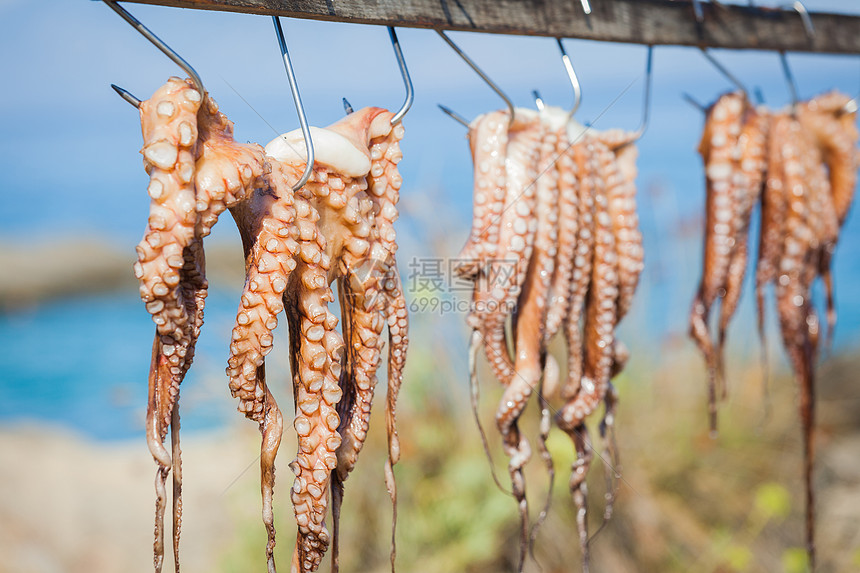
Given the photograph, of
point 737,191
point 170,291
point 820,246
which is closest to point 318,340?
point 170,291

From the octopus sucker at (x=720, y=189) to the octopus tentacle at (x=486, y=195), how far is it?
0.77 meters

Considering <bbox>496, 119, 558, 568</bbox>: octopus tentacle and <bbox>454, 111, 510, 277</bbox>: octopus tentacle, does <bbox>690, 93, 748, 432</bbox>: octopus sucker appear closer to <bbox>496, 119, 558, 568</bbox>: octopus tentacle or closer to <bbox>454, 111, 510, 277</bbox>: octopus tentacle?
<bbox>496, 119, 558, 568</bbox>: octopus tentacle

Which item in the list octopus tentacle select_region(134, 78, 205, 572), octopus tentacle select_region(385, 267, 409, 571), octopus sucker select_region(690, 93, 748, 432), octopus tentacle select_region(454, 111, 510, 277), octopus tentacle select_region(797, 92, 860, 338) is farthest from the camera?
octopus tentacle select_region(797, 92, 860, 338)

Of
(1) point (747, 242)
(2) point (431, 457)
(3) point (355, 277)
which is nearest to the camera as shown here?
(3) point (355, 277)

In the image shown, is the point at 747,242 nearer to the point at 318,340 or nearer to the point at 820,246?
the point at 820,246

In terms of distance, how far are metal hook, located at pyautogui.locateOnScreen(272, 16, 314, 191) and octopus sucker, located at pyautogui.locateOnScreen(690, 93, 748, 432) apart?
1277mm

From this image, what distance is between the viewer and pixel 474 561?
339cm

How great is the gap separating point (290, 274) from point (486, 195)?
0.53 metres

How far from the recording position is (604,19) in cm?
168

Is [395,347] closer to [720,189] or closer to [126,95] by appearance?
[126,95]

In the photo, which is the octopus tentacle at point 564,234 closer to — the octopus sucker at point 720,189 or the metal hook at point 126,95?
the octopus sucker at point 720,189

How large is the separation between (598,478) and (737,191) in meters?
2.40

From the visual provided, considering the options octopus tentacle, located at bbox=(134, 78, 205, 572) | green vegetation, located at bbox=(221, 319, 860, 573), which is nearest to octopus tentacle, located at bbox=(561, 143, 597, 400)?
octopus tentacle, located at bbox=(134, 78, 205, 572)

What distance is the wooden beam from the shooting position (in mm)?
1237
